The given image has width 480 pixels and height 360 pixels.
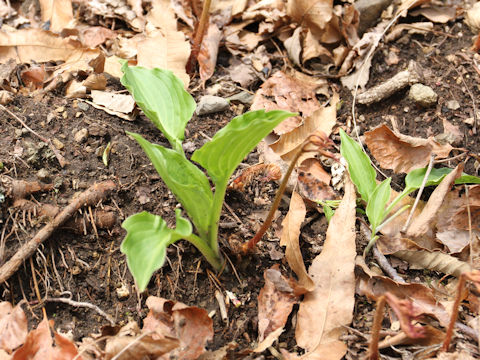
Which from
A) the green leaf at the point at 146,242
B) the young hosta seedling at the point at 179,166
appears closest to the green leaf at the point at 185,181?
the young hosta seedling at the point at 179,166

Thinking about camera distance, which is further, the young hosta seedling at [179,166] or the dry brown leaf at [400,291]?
the dry brown leaf at [400,291]

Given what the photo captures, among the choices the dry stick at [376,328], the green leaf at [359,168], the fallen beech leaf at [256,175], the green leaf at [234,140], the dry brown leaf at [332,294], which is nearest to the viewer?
the dry stick at [376,328]

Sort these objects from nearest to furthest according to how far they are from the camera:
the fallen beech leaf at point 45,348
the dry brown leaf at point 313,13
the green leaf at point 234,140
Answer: the green leaf at point 234,140
the fallen beech leaf at point 45,348
the dry brown leaf at point 313,13

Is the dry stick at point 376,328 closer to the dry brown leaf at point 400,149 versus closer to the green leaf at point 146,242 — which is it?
the green leaf at point 146,242

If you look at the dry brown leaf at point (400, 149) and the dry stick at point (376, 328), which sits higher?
the dry brown leaf at point (400, 149)

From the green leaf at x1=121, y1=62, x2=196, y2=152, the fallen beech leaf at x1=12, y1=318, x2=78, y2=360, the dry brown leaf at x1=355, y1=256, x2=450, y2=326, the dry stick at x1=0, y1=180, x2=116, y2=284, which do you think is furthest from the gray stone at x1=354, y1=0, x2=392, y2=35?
the fallen beech leaf at x1=12, y1=318, x2=78, y2=360

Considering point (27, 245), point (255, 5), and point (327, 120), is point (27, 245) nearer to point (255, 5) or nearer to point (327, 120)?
point (327, 120)

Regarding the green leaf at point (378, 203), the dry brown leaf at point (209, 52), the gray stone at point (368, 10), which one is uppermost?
the gray stone at point (368, 10)
